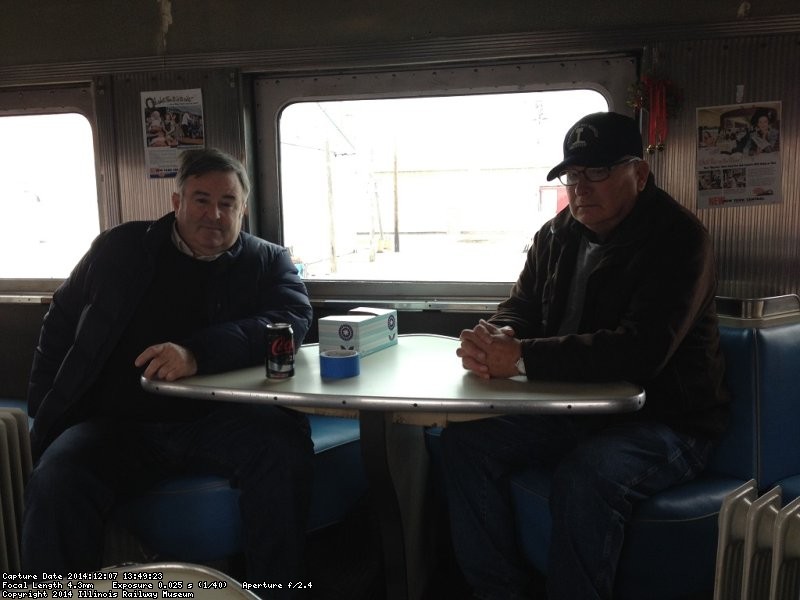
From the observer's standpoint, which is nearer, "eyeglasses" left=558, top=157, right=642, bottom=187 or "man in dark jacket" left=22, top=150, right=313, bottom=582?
"man in dark jacket" left=22, top=150, right=313, bottom=582

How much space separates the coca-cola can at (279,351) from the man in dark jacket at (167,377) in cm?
21

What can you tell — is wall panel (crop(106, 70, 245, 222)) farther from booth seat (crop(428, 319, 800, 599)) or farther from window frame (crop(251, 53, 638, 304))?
booth seat (crop(428, 319, 800, 599))

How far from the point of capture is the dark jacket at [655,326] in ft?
6.53

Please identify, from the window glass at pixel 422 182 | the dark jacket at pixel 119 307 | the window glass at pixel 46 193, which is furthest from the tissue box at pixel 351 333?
the window glass at pixel 46 193

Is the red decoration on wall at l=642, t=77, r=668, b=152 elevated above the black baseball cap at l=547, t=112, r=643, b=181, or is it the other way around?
the red decoration on wall at l=642, t=77, r=668, b=152

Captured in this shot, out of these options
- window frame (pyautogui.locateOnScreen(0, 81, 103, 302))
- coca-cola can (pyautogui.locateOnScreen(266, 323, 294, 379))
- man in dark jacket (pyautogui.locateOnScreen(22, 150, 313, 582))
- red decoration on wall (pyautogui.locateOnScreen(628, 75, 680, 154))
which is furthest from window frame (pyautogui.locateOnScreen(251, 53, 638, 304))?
coca-cola can (pyautogui.locateOnScreen(266, 323, 294, 379))

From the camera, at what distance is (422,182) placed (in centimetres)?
327

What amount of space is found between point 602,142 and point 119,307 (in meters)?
1.80

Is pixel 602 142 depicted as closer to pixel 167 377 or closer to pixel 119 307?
pixel 167 377

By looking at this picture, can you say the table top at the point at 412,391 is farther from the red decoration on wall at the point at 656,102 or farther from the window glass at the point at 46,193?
the window glass at the point at 46,193

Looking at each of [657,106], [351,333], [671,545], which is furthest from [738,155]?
[351,333]

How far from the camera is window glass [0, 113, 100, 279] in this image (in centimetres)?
367

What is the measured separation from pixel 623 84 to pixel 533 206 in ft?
2.17

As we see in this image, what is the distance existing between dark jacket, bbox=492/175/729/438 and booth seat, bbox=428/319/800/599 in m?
0.10
